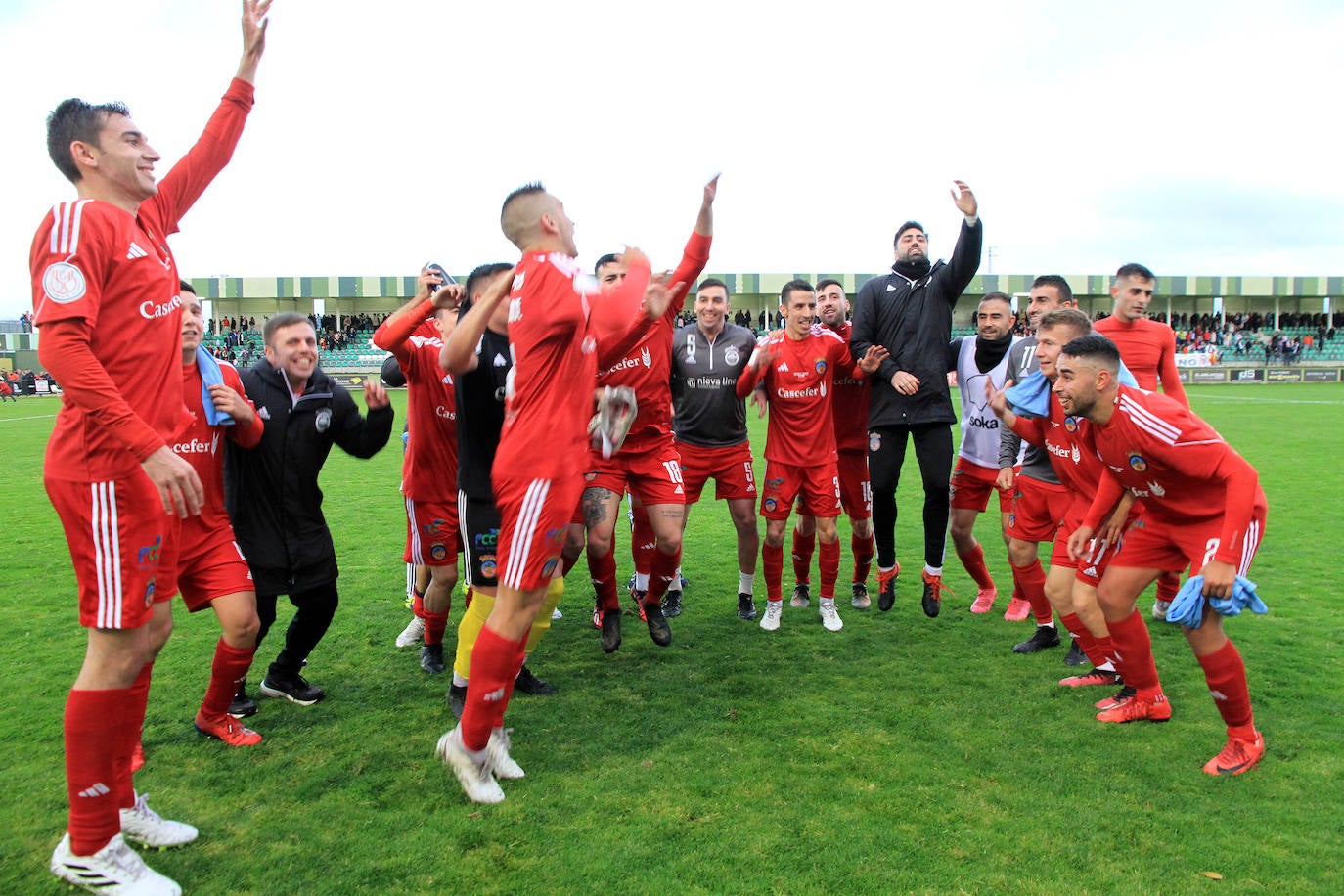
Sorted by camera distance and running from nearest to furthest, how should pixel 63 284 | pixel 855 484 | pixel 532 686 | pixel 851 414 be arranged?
pixel 63 284 → pixel 532 686 → pixel 855 484 → pixel 851 414

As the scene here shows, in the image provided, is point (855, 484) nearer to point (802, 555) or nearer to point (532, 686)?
point (802, 555)

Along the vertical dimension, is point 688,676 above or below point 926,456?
below

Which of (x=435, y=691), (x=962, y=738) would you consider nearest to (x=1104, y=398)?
(x=962, y=738)

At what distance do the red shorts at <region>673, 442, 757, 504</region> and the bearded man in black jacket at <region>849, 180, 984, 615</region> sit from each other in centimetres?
98

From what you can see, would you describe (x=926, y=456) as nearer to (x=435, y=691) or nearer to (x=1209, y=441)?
(x=1209, y=441)

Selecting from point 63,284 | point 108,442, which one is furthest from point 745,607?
point 63,284

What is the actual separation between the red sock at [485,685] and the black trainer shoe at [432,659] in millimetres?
1699

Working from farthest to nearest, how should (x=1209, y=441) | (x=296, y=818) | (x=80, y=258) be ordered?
(x=1209, y=441) → (x=296, y=818) → (x=80, y=258)

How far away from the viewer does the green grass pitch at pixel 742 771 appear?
307 centimetres

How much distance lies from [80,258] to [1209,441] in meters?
4.48

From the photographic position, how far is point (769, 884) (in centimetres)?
296

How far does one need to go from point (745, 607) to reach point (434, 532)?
240 centimetres

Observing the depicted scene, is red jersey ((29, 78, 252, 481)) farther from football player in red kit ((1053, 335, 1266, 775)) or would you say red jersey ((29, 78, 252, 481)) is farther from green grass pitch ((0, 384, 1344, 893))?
football player in red kit ((1053, 335, 1266, 775))

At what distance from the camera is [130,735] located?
3.21m
